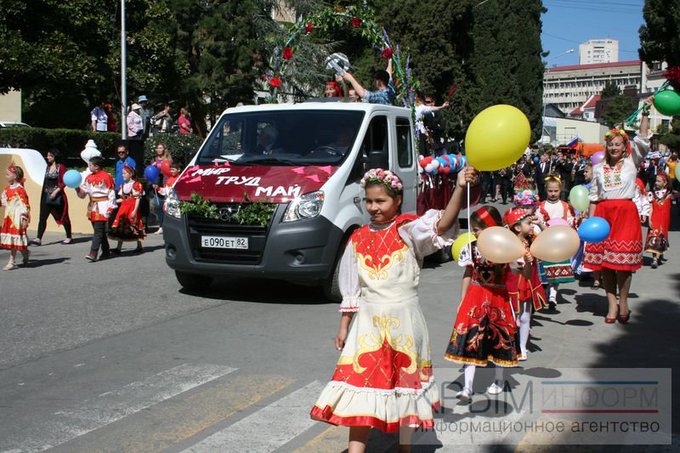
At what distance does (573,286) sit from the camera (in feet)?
36.0

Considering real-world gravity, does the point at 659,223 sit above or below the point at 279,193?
below

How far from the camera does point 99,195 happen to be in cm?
1262

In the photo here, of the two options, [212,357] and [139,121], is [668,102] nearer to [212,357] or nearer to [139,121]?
[212,357]

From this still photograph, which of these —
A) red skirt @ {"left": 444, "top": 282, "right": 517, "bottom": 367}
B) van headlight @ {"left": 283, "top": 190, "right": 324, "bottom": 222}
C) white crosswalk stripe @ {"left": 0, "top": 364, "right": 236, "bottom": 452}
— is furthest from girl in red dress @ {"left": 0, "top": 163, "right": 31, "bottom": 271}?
red skirt @ {"left": 444, "top": 282, "right": 517, "bottom": 367}

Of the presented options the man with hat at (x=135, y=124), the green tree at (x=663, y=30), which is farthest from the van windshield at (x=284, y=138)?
the green tree at (x=663, y=30)

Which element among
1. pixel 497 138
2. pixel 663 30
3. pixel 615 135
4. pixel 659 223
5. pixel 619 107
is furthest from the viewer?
pixel 619 107

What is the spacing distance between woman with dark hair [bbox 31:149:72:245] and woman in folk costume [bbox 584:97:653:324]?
32.5 feet

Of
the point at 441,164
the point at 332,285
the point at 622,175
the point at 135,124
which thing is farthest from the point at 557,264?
the point at 135,124

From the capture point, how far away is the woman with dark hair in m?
14.6

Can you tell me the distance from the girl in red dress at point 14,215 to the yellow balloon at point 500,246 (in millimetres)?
8521

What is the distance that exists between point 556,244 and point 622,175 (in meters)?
3.15

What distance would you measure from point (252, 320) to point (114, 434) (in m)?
3.32

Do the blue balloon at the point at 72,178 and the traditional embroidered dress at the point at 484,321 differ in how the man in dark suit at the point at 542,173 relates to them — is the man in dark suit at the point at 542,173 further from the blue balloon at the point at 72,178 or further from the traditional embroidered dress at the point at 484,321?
the traditional embroidered dress at the point at 484,321

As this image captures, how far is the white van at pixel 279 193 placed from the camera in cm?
864
